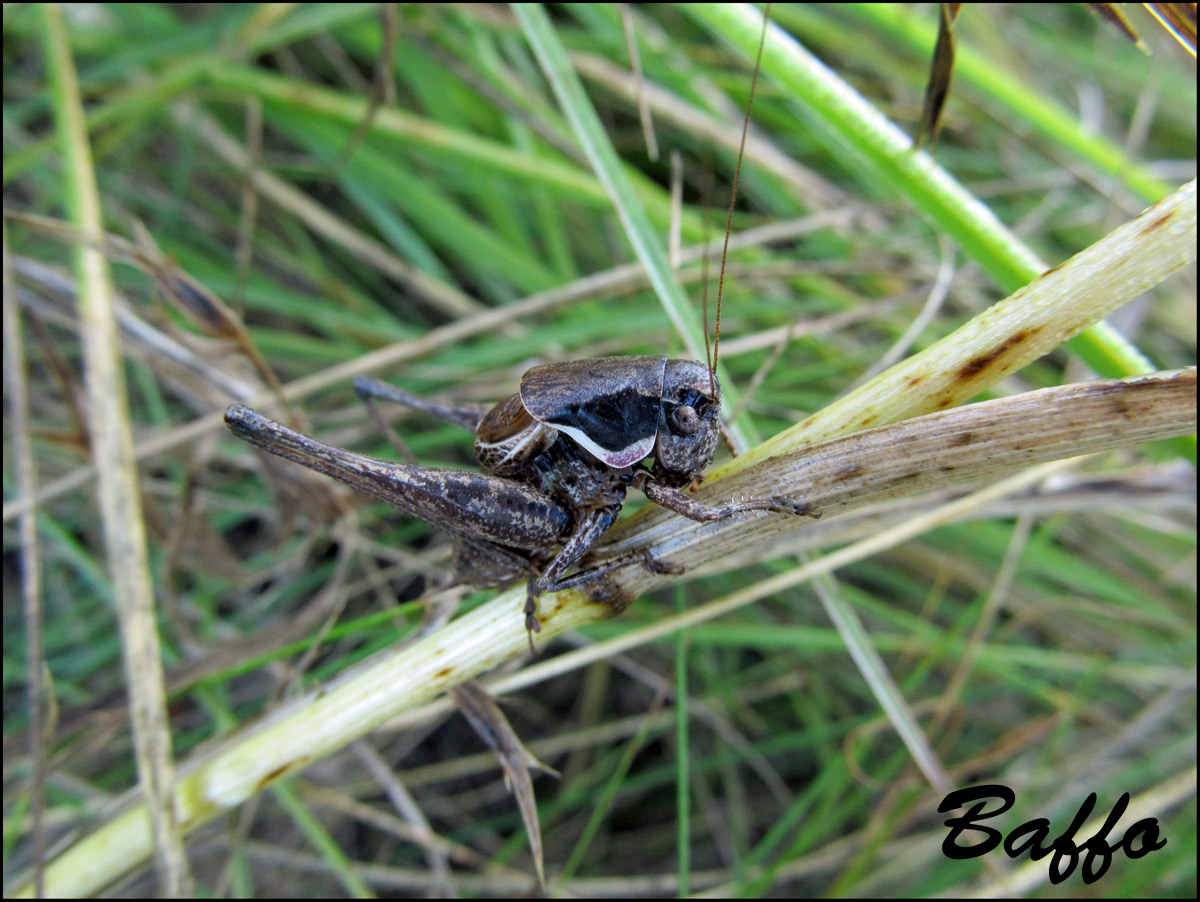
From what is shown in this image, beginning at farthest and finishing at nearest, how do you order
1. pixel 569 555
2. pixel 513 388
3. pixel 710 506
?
pixel 513 388, pixel 569 555, pixel 710 506

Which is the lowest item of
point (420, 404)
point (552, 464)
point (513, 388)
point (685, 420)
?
point (685, 420)

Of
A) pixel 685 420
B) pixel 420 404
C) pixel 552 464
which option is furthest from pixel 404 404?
pixel 685 420

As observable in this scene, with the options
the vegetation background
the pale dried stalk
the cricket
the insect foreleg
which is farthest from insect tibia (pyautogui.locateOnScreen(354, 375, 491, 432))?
the pale dried stalk

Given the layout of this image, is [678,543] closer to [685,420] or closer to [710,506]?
[710,506]

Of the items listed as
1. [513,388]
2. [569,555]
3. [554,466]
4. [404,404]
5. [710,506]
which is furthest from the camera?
[513,388]

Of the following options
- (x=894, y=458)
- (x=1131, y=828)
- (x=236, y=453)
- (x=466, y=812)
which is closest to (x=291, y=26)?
(x=236, y=453)

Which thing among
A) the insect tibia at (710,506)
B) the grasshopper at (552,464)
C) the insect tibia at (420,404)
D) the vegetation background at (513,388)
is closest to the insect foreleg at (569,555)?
the grasshopper at (552,464)

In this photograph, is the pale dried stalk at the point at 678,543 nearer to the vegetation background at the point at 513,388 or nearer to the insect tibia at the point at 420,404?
the vegetation background at the point at 513,388

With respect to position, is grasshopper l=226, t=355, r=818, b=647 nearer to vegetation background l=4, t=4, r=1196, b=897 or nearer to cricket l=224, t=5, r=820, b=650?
cricket l=224, t=5, r=820, b=650
